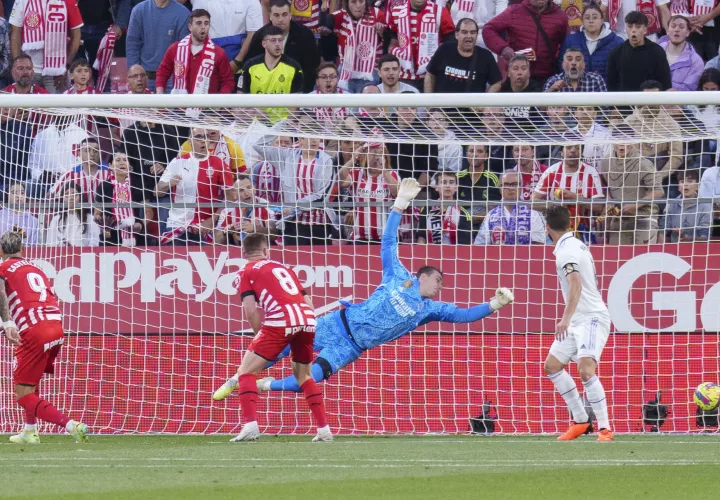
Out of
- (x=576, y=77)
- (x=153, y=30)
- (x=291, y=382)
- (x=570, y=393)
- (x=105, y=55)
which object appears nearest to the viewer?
(x=570, y=393)

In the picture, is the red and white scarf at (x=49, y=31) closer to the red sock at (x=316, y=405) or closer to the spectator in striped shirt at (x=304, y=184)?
the spectator in striped shirt at (x=304, y=184)

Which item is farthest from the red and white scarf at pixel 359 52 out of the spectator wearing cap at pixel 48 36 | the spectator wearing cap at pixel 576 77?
the spectator wearing cap at pixel 48 36

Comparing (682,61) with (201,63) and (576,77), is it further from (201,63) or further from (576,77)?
(201,63)

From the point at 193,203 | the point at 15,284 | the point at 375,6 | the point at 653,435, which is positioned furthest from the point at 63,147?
the point at 653,435

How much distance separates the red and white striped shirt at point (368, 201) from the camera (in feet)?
44.3

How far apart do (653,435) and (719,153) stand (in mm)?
3006

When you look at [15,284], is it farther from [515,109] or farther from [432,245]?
[515,109]

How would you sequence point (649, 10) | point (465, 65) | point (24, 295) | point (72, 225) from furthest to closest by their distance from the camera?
point (649, 10) < point (465, 65) < point (72, 225) < point (24, 295)

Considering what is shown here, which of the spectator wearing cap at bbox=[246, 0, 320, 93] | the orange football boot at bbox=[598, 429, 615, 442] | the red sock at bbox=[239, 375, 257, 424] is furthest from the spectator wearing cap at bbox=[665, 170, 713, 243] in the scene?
the spectator wearing cap at bbox=[246, 0, 320, 93]

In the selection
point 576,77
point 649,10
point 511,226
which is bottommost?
point 511,226

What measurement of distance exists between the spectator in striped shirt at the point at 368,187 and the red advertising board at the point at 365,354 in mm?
228

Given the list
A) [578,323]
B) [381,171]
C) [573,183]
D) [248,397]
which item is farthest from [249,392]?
[573,183]

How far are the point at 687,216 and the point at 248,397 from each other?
5.21m

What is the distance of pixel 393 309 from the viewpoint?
12.1 m
